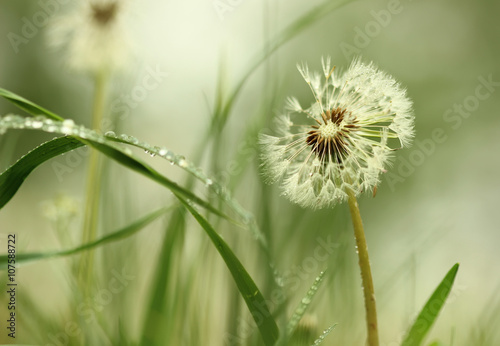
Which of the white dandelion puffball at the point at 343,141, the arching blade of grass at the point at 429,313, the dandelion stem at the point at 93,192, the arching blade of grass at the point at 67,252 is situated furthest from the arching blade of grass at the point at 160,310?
the dandelion stem at the point at 93,192

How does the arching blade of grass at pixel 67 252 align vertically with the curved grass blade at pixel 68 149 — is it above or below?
below

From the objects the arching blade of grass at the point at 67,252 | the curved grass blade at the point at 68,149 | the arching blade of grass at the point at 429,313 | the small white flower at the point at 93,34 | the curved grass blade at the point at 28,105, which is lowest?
the arching blade of grass at the point at 429,313

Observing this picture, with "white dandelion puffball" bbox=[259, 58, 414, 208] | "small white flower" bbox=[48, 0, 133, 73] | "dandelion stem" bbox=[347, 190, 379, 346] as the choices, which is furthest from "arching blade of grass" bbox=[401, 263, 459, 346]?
"small white flower" bbox=[48, 0, 133, 73]

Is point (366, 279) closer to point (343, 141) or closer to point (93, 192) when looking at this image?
point (343, 141)

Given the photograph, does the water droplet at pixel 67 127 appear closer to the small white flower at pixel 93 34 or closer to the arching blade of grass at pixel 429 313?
the arching blade of grass at pixel 429 313

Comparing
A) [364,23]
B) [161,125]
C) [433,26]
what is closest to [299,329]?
[161,125]

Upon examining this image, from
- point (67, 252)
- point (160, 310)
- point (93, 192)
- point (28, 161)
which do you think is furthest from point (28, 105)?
point (93, 192)

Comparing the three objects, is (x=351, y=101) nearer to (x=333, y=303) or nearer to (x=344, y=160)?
(x=344, y=160)
